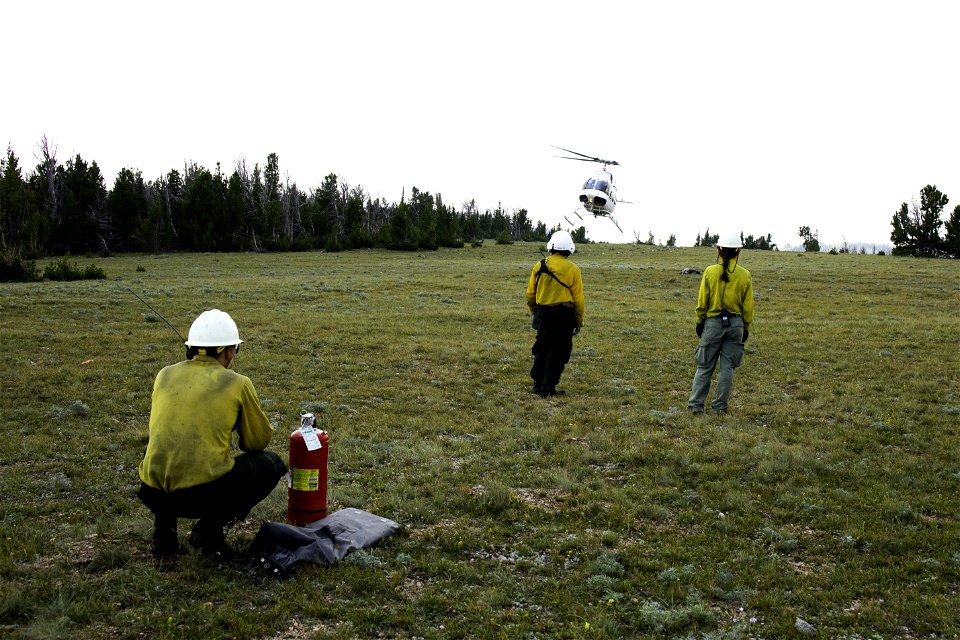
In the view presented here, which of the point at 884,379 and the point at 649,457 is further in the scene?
the point at 884,379

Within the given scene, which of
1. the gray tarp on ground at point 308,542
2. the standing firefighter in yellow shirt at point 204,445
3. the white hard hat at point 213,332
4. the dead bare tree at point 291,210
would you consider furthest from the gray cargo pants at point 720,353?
the dead bare tree at point 291,210

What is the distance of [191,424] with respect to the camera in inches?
205

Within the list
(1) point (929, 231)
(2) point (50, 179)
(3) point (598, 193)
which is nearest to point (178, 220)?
(2) point (50, 179)

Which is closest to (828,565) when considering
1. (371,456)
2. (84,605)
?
(371,456)

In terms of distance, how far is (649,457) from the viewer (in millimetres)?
8305

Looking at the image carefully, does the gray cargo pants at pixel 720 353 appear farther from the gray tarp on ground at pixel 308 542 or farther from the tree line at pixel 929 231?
the tree line at pixel 929 231

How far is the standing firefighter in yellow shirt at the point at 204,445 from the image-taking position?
17.1ft

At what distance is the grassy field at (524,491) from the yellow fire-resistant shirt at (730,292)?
1.54 metres

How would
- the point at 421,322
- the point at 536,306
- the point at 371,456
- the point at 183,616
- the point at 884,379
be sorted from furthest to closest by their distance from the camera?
the point at 421,322 < the point at 884,379 < the point at 536,306 < the point at 371,456 < the point at 183,616

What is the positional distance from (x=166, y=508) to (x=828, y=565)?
5.09 meters

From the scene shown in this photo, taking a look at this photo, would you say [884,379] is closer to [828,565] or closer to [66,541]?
[828,565]

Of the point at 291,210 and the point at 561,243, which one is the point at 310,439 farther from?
the point at 291,210

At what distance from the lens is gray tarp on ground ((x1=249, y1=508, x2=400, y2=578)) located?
534 centimetres

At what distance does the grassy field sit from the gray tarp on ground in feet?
0.46
